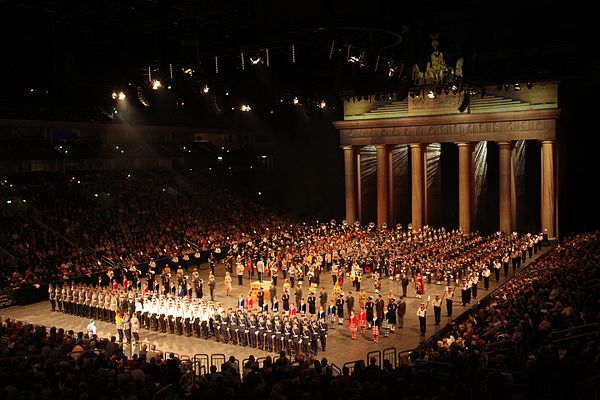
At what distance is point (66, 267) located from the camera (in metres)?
30.0

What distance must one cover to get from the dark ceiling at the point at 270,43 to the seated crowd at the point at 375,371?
20.7 feet

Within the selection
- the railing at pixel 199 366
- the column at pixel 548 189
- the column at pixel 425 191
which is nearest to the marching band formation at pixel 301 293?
the railing at pixel 199 366

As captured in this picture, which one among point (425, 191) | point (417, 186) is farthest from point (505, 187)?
point (417, 186)

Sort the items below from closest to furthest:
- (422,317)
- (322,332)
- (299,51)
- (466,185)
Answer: (322,332), (422,317), (299,51), (466,185)

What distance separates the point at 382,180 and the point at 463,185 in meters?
6.32

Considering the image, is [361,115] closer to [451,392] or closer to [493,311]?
[493,311]

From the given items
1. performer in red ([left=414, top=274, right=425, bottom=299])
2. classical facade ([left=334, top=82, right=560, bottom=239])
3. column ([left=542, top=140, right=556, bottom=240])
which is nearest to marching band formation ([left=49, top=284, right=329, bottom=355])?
performer in red ([left=414, top=274, right=425, bottom=299])

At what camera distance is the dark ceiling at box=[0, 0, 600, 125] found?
1211 centimetres

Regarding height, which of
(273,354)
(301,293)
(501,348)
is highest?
(501,348)

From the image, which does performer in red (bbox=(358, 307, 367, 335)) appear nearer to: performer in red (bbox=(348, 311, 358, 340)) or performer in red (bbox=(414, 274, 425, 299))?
performer in red (bbox=(348, 311, 358, 340))

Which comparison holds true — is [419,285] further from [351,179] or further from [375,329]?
[351,179]

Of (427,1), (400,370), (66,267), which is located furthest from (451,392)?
(66,267)

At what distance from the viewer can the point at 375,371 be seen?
1195 cm

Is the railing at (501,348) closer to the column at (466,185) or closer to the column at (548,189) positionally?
the column at (548,189)
